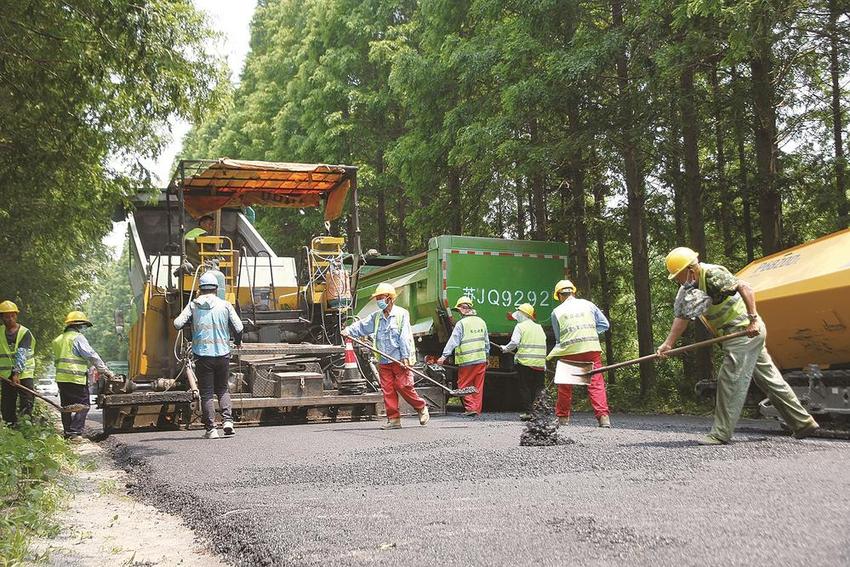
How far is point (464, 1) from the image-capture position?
18.2 m

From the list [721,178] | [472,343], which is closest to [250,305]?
[472,343]

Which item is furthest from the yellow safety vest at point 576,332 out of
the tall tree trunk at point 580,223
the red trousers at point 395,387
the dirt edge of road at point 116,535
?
the tall tree trunk at point 580,223

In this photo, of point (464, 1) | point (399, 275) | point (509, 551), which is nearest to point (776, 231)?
point (399, 275)

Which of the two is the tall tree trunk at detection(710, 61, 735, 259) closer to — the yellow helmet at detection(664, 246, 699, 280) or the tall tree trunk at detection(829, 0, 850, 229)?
the tall tree trunk at detection(829, 0, 850, 229)

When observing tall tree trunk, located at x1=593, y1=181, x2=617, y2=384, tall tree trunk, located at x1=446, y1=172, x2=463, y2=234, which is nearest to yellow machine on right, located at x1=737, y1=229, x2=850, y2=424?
tall tree trunk, located at x1=593, y1=181, x2=617, y2=384

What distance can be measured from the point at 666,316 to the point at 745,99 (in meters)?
7.77

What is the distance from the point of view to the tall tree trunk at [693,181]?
44.2 feet

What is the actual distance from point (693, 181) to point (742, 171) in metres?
1.32

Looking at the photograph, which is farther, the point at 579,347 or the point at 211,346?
the point at 579,347

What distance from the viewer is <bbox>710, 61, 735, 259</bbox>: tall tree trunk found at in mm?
13466

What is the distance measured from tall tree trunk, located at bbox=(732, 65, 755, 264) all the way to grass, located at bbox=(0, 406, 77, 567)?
999 centimetres

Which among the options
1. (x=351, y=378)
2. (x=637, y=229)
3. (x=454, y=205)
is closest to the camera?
(x=351, y=378)

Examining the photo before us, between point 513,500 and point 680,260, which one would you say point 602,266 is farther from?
point 513,500

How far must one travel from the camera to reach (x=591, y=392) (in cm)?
930
